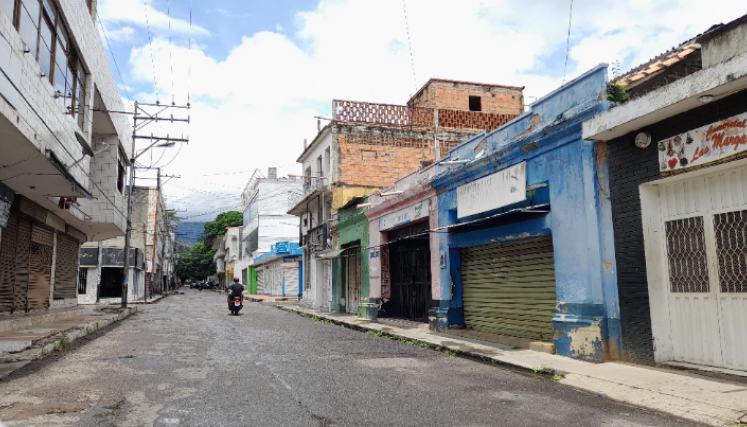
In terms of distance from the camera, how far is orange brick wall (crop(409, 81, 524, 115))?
891 inches

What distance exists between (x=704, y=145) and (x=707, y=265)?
1629 mm

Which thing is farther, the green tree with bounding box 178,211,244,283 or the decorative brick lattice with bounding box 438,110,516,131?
the green tree with bounding box 178,211,244,283

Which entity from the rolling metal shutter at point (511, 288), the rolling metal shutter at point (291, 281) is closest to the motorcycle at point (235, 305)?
the rolling metal shutter at point (511, 288)

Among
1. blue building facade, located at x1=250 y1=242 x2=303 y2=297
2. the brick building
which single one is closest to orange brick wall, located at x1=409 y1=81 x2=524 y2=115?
the brick building

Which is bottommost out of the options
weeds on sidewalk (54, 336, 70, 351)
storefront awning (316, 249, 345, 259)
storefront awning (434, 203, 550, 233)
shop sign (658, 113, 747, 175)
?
weeds on sidewalk (54, 336, 70, 351)

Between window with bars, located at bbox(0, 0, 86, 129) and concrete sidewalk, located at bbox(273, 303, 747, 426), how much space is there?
9.94 meters

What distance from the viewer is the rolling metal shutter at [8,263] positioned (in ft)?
46.9

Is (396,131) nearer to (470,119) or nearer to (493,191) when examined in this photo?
(470,119)

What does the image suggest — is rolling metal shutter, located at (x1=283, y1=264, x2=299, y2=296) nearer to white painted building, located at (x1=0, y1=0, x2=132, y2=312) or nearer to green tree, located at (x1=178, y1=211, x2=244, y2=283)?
white painted building, located at (x1=0, y1=0, x2=132, y2=312)

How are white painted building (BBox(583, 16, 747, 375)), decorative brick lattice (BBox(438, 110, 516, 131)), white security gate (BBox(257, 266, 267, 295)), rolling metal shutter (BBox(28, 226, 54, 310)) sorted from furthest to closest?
white security gate (BBox(257, 266, 267, 295)), decorative brick lattice (BBox(438, 110, 516, 131)), rolling metal shutter (BBox(28, 226, 54, 310)), white painted building (BBox(583, 16, 747, 375))

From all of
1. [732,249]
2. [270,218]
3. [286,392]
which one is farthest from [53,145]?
[270,218]

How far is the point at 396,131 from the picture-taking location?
73.3 ft

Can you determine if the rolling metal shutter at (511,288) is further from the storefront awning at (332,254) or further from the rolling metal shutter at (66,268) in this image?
the rolling metal shutter at (66,268)

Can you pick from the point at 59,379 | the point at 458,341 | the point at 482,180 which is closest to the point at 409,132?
the point at 482,180
